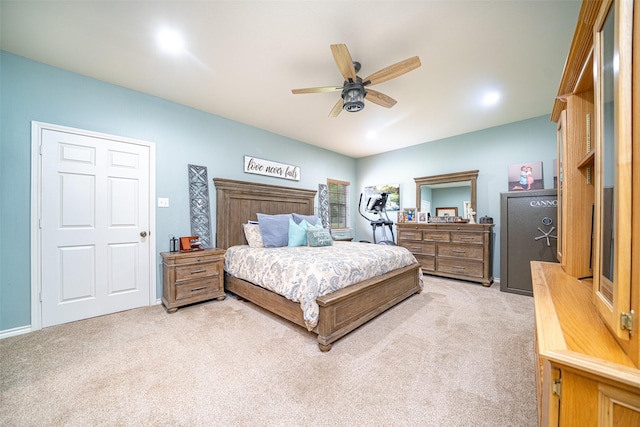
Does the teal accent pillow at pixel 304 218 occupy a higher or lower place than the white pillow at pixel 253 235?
higher

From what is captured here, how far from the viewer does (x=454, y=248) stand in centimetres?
413

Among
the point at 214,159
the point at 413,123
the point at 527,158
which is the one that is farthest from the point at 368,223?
the point at 214,159

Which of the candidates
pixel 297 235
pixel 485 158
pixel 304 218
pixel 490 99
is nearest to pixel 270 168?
pixel 304 218

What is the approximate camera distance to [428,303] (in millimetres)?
3057

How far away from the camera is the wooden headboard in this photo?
3672 mm

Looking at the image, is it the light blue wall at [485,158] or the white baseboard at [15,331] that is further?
the light blue wall at [485,158]

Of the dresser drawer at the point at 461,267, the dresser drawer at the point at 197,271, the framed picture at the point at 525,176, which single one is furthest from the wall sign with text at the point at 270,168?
the framed picture at the point at 525,176

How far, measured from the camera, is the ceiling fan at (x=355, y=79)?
1.94 m

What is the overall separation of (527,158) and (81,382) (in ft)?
19.2

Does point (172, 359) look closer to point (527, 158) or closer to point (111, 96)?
point (111, 96)

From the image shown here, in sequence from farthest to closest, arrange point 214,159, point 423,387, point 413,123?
point 413,123 < point 214,159 < point 423,387

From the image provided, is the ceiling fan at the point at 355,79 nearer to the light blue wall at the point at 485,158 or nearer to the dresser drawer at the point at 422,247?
the light blue wall at the point at 485,158

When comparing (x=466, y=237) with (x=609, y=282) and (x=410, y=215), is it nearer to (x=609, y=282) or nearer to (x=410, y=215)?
(x=410, y=215)

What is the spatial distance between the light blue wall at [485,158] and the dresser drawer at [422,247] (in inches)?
38.7
